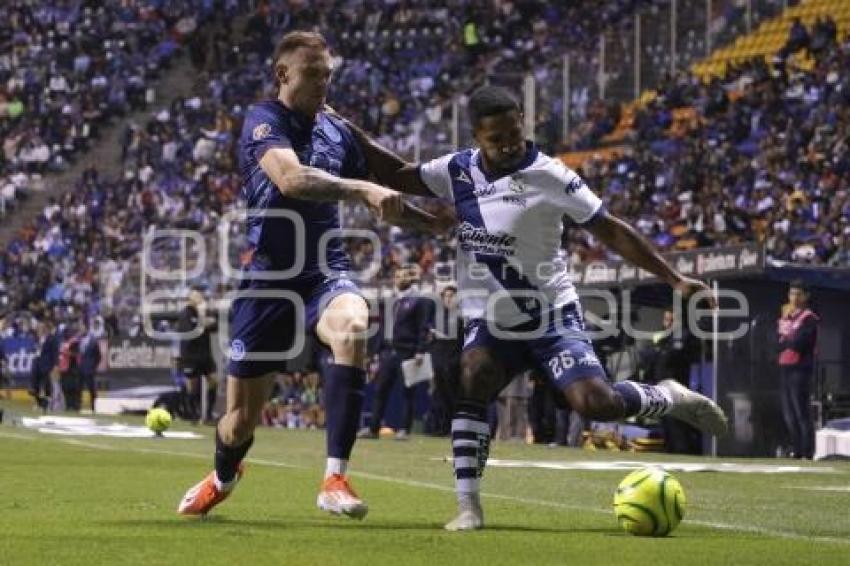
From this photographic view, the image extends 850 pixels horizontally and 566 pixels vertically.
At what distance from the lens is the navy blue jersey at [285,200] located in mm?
8984

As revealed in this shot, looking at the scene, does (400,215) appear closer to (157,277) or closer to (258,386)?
(258,386)

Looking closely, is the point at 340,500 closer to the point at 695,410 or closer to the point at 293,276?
the point at 293,276

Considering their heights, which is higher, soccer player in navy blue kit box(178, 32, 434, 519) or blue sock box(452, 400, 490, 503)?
soccer player in navy blue kit box(178, 32, 434, 519)

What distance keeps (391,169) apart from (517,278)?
0.92 m

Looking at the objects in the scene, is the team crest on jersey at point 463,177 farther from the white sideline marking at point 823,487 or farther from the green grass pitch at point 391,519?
the white sideline marking at point 823,487

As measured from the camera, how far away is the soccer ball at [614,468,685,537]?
8.44 meters

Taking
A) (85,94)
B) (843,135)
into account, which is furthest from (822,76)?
(85,94)

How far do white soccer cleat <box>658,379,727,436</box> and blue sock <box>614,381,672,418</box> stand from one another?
0.34ft

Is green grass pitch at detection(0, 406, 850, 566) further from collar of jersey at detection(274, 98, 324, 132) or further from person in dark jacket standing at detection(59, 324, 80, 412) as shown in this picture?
person in dark jacket standing at detection(59, 324, 80, 412)

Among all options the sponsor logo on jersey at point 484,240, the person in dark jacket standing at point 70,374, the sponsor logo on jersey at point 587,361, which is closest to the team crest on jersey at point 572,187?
the sponsor logo on jersey at point 484,240

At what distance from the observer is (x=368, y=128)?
41.9m

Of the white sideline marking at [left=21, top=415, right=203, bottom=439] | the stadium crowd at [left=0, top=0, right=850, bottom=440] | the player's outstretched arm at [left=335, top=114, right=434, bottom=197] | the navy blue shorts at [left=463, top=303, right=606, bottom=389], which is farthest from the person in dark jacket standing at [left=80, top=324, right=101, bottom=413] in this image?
the navy blue shorts at [left=463, top=303, right=606, bottom=389]

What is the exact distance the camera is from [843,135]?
85.3 ft

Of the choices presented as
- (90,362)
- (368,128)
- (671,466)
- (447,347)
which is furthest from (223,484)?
(368,128)
